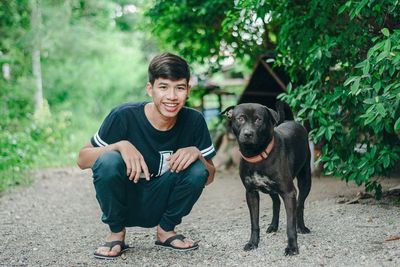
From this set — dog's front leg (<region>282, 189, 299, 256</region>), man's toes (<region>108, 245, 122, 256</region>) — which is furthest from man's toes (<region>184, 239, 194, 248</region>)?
dog's front leg (<region>282, 189, 299, 256</region>)

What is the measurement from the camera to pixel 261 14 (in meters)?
5.43

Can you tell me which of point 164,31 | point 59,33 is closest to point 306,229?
point 164,31

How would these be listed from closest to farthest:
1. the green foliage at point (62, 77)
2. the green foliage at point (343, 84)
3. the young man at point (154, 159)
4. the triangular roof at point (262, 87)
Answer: the young man at point (154, 159) < the green foliage at point (343, 84) < the triangular roof at point (262, 87) < the green foliage at point (62, 77)

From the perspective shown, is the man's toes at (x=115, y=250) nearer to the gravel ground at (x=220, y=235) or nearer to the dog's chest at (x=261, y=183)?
the gravel ground at (x=220, y=235)

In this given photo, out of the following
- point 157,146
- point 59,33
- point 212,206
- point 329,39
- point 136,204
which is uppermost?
point 59,33

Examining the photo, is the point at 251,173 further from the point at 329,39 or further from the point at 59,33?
the point at 59,33

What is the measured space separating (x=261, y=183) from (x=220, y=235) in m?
0.80

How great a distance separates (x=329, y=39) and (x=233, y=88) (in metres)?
8.59

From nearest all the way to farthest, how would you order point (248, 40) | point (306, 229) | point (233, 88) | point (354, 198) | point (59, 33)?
point (306, 229)
point (354, 198)
point (248, 40)
point (233, 88)
point (59, 33)

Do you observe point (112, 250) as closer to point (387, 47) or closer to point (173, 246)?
point (173, 246)

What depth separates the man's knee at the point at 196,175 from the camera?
416 cm

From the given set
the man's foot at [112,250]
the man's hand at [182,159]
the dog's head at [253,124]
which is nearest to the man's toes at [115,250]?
the man's foot at [112,250]

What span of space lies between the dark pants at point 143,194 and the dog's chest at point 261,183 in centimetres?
34

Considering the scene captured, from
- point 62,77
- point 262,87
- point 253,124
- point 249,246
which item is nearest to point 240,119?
point 253,124
